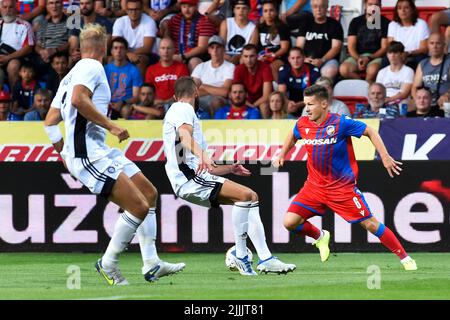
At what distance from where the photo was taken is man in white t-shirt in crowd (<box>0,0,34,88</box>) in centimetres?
1716

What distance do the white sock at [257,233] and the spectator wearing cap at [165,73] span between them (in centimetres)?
556

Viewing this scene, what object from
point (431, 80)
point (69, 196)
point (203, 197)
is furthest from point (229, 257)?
point (431, 80)

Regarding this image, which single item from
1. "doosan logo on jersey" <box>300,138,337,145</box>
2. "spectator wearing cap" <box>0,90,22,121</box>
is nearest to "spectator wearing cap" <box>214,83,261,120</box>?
"spectator wearing cap" <box>0,90,22,121</box>

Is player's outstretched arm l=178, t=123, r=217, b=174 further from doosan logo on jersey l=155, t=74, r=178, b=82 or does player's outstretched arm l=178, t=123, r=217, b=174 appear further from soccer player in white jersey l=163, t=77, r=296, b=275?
doosan logo on jersey l=155, t=74, r=178, b=82

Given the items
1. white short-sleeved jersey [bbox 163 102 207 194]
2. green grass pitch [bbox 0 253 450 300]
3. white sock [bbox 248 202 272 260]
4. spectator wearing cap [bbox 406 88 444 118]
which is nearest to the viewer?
green grass pitch [bbox 0 253 450 300]

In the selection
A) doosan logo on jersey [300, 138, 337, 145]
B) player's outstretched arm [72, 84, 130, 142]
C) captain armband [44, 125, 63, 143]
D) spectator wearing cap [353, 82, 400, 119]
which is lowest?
spectator wearing cap [353, 82, 400, 119]

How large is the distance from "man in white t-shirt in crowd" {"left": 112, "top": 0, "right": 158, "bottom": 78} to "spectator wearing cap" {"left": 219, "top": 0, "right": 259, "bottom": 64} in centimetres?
108

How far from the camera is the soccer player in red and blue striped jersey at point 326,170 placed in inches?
446

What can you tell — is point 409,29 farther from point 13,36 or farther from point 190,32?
point 13,36

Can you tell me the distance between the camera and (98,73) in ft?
31.1

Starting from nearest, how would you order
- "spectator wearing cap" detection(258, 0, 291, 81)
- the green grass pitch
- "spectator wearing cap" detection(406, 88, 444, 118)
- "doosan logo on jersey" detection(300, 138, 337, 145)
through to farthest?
the green grass pitch
"doosan logo on jersey" detection(300, 138, 337, 145)
"spectator wearing cap" detection(406, 88, 444, 118)
"spectator wearing cap" detection(258, 0, 291, 81)

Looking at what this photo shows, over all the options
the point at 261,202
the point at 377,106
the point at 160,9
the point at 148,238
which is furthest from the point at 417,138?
the point at 148,238

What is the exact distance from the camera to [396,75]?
52.3ft

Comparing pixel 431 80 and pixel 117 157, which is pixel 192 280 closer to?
pixel 117 157
